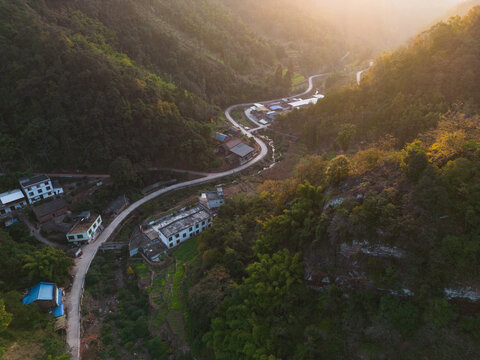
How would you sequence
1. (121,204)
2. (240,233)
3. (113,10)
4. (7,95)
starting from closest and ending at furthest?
(240,233) < (121,204) < (7,95) < (113,10)

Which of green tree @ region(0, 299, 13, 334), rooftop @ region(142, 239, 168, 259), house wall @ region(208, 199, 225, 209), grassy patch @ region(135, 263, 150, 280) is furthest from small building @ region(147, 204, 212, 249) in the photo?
green tree @ region(0, 299, 13, 334)

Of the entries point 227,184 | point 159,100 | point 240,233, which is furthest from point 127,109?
point 240,233

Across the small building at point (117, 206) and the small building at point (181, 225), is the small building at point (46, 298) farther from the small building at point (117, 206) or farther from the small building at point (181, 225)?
the small building at point (117, 206)

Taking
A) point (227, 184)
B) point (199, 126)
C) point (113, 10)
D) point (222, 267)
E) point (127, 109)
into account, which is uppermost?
point (113, 10)

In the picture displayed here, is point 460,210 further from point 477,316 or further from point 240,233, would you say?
point 240,233

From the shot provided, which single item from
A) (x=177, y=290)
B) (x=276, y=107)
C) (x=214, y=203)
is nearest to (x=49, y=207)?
(x=214, y=203)

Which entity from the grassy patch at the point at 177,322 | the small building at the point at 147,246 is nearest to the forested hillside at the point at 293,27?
the small building at the point at 147,246

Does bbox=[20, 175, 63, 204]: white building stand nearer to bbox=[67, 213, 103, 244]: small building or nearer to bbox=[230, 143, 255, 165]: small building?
bbox=[67, 213, 103, 244]: small building
